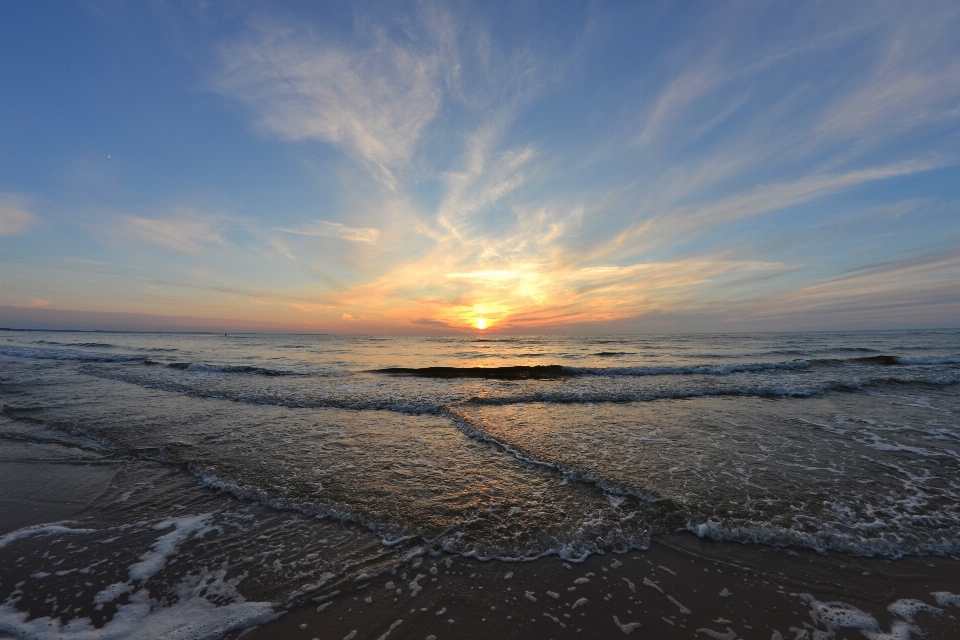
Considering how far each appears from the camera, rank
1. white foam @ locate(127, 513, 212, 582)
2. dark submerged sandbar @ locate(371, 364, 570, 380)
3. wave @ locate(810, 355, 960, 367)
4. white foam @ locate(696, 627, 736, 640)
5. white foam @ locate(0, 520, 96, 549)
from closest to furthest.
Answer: white foam @ locate(696, 627, 736, 640) < white foam @ locate(127, 513, 212, 582) < white foam @ locate(0, 520, 96, 549) < dark submerged sandbar @ locate(371, 364, 570, 380) < wave @ locate(810, 355, 960, 367)

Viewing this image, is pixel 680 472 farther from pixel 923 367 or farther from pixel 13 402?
pixel 923 367

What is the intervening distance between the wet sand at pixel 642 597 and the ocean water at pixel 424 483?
320 mm

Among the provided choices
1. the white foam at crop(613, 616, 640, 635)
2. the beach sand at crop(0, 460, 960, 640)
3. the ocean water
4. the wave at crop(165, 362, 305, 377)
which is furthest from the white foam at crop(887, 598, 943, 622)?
the wave at crop(165, 362, 305, 377)

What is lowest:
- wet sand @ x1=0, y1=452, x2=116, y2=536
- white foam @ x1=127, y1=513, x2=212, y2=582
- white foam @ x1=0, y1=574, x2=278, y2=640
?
white foam @ x1=0, y1=574, x2=278, y2=640

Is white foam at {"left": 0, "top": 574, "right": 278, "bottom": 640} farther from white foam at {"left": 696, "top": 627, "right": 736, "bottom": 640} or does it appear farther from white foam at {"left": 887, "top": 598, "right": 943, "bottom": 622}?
white foam at {"left": 887, "top": 598, "right": 943, "bottom": 622}

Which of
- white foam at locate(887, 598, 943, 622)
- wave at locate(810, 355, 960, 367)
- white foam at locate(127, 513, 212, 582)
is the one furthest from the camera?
wave at locate(810, 355, 960, 367)

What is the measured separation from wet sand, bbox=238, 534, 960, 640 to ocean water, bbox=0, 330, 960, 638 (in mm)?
320

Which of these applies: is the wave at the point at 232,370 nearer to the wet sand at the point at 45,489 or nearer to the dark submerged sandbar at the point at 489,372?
the dark submerged sandbar at the point at 489,372

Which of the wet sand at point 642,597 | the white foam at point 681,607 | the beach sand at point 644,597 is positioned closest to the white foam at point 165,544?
the beach sand at point 644,597

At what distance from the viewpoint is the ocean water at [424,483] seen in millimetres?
4605

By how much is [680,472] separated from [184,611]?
787 cm

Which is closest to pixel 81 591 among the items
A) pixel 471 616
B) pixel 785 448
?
pixel 471 616

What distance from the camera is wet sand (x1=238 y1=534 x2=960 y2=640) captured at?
3645 mm

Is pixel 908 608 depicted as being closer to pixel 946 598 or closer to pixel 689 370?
pixel 946 598
